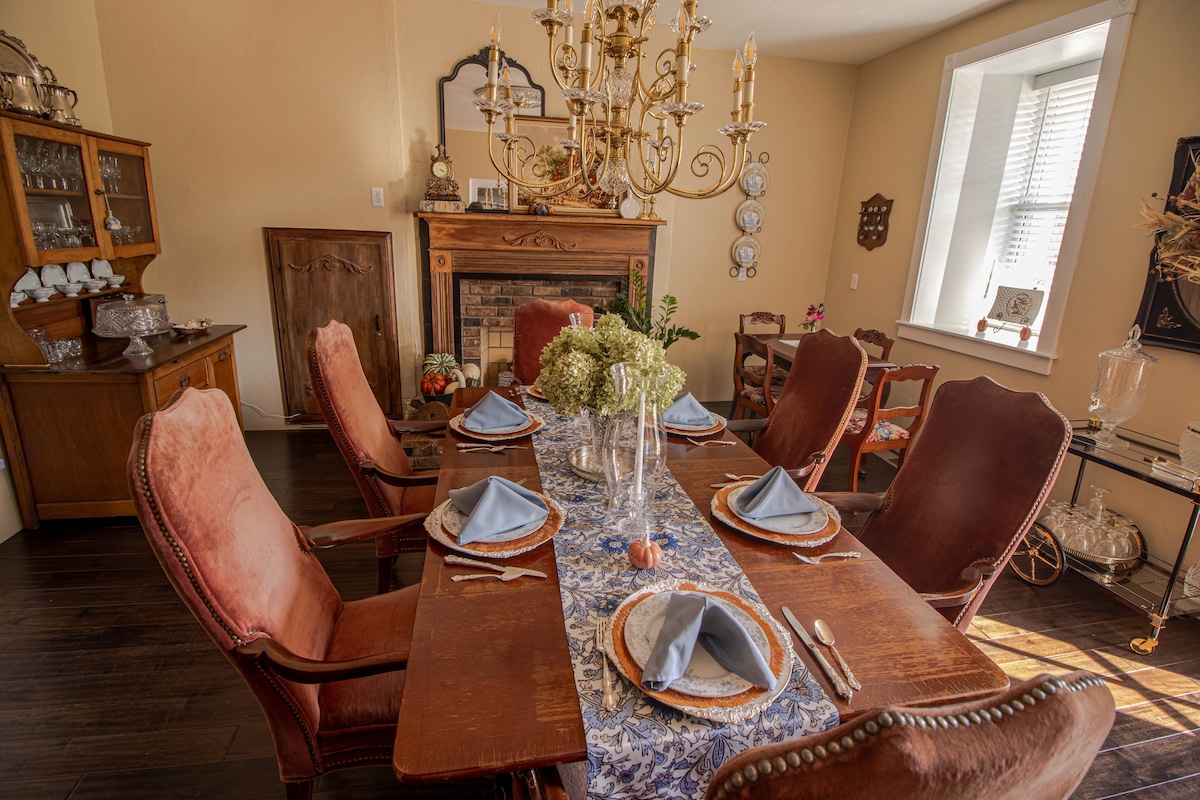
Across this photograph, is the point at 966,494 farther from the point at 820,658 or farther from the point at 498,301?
the point at 498,301

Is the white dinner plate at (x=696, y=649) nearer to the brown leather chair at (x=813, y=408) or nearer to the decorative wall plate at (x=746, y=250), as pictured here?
the brown leather chair at (x=813, y=408)

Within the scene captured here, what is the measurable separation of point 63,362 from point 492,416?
214 cm

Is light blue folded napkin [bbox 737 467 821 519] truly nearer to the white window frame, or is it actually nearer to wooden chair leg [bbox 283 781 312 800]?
wooden chair leg [bbox 283 781 312 800]

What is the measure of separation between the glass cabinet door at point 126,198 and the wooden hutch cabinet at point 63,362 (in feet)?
0.04

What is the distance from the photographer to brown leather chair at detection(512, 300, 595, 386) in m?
2.78

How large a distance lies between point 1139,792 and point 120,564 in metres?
3.57

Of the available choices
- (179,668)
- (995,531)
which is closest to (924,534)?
(995,531)

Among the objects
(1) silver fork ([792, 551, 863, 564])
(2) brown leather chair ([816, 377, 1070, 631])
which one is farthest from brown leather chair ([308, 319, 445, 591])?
(2) brown leather chair ([816, 377, 1070, 631])

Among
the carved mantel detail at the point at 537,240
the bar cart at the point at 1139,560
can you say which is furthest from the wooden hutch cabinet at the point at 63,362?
the bar cart at the point at 1139,560

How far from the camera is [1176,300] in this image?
2.32 metres

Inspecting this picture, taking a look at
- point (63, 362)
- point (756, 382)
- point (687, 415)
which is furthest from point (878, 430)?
point (63, 362)

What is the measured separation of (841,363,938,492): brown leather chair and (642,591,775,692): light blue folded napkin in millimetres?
2225

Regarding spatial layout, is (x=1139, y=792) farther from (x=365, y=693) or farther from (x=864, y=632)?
(x=365, y=693)

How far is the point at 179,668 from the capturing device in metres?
1.89
